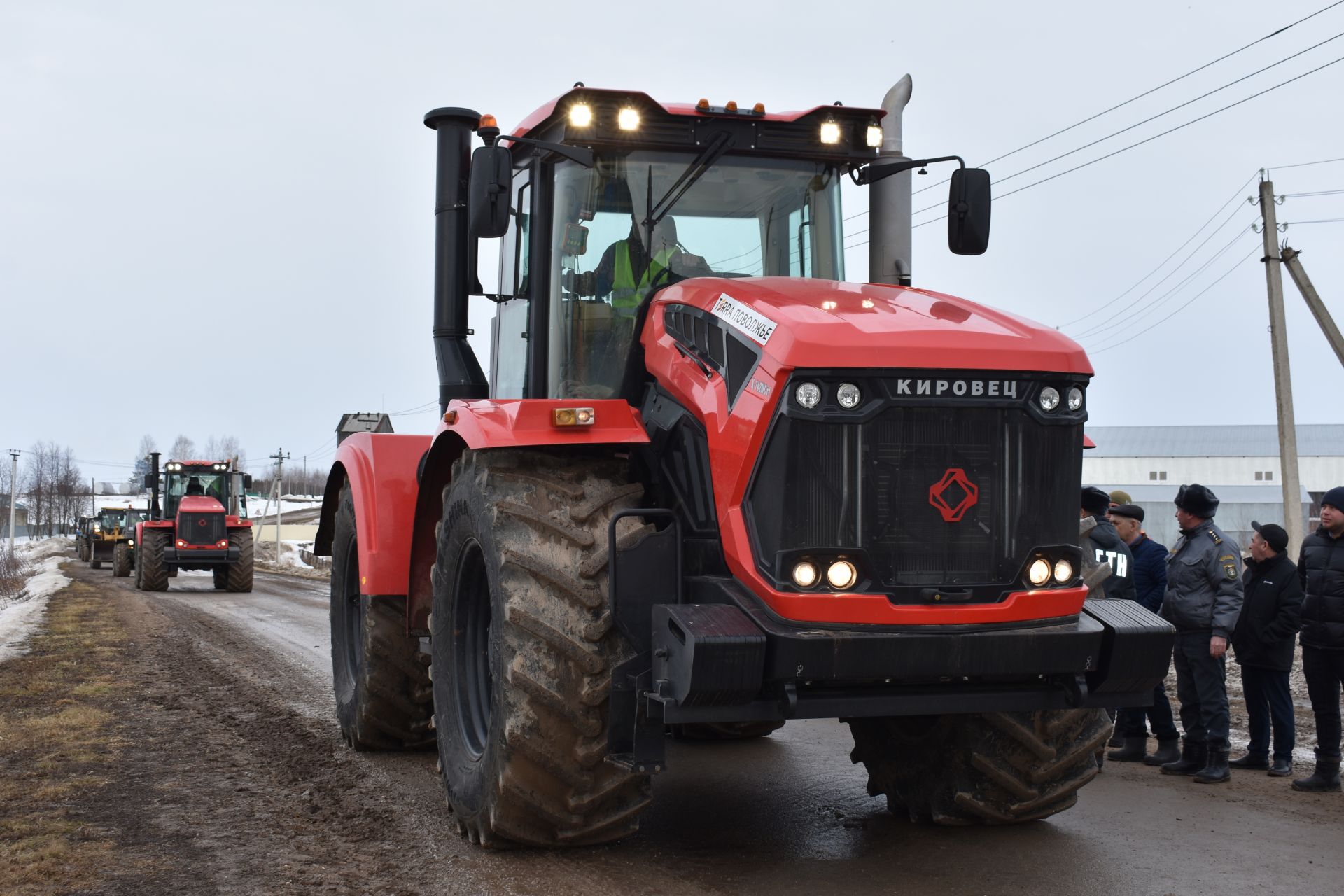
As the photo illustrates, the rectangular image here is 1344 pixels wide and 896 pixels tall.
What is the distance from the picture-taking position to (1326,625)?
7305mm

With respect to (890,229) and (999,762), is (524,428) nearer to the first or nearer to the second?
(999,762)

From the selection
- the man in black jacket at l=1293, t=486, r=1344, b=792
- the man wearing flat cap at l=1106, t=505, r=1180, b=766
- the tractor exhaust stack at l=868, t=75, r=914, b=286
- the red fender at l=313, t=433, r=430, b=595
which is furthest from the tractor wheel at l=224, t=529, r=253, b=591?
the man in black jacket at l=1293, t=486, r=1344, b=792

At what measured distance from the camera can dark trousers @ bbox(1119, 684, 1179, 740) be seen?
8.05m

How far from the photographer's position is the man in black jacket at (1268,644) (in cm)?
754

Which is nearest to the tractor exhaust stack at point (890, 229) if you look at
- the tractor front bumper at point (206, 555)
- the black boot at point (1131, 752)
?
the black boot at point (1131, 752)

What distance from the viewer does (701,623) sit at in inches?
180

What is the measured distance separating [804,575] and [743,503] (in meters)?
0.35

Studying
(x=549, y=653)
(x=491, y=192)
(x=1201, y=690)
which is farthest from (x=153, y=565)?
(x=549, y=653)

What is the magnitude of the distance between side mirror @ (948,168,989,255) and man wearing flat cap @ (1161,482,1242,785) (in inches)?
95.9

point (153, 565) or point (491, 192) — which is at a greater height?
point (491, 192)

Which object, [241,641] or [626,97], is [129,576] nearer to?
[241,641]

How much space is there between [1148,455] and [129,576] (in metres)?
54.6

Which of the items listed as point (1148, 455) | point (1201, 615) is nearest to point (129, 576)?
point (1201, 615)

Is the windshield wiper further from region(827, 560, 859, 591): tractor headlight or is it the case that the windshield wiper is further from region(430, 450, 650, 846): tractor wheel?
region(827, 560, 859, 591): tractor headlight
